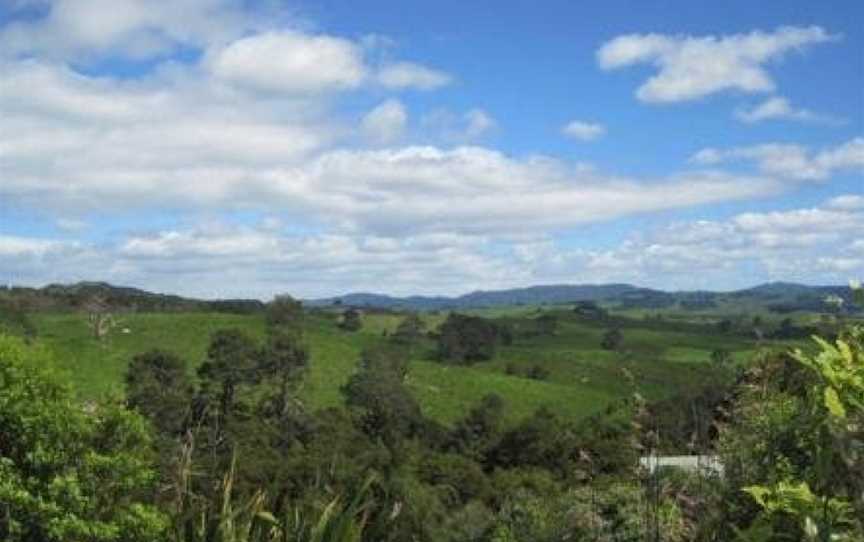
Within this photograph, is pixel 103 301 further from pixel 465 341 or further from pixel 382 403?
pixel 382 403

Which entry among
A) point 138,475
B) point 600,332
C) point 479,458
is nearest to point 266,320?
point 479,458

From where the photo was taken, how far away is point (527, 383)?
103625 mm

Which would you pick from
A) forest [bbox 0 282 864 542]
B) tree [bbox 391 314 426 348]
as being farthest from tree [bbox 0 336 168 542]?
tree [bbox 391 314 426 348]

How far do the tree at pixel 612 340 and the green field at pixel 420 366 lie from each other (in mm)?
7793

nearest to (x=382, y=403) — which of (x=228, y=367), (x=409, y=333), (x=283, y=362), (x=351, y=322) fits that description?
(x=283, y=362)

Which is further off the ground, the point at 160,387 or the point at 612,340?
the point at 612,340

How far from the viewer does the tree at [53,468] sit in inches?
865

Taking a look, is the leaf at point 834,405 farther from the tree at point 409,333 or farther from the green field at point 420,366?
the tree at point 409,333

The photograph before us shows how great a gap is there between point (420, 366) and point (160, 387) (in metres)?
33.3

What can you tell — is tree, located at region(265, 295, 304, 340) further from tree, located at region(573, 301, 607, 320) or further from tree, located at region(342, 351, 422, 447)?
tree, located at region(573, 301, 607, 320)

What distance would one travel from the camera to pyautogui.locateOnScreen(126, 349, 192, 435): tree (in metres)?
70.1

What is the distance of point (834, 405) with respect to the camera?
2.74m

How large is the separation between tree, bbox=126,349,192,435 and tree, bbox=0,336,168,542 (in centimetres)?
4359

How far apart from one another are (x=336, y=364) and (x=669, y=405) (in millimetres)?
36871
